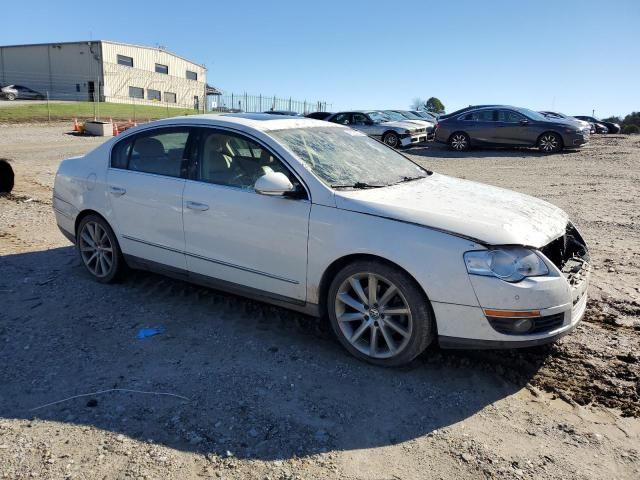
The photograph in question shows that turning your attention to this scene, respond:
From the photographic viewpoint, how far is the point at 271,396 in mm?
3355

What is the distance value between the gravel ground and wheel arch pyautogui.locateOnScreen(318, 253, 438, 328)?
1.24 ft

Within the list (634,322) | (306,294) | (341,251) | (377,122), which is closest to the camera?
(341,251)

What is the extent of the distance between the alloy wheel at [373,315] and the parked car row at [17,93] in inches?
1805

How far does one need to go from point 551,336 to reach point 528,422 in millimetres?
562

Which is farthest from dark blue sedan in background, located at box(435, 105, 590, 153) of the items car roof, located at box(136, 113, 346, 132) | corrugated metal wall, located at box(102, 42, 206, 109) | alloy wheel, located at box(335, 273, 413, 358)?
corrugated metal wall, located at box(102, 42, 206, 109)

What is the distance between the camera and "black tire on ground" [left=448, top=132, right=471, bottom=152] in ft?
62.7

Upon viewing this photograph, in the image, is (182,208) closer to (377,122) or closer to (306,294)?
(306,294)

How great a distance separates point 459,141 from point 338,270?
16628mm

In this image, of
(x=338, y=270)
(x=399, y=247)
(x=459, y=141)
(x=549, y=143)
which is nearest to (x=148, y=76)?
(x=459, y=141)

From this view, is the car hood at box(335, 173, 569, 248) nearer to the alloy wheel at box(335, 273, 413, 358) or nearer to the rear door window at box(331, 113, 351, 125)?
the alloy wheel at box(335, 273, 413, 358)

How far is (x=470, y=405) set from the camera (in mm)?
3275

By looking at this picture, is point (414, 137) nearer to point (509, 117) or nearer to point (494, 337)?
point (509, 117)

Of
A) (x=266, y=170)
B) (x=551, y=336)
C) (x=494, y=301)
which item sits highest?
(x=266, y=170)

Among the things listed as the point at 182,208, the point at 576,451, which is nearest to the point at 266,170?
the point at 182,208
